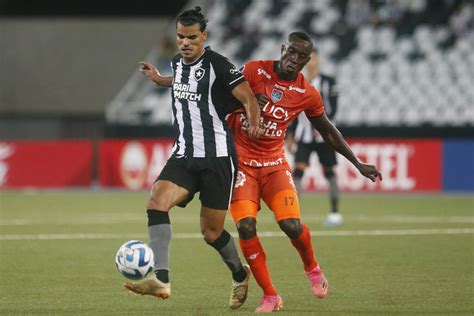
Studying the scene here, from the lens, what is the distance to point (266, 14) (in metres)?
29.2

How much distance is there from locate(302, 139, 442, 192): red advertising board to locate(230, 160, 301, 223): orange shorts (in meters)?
14.3

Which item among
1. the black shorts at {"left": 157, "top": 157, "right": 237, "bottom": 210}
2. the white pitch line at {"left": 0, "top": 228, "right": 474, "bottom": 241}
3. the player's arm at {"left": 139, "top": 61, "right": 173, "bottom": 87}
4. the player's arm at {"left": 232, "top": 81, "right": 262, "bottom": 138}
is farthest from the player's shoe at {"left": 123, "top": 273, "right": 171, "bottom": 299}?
the white pitch line at {"left": 0, "top": 228, "right": 474, "bottom": 241}

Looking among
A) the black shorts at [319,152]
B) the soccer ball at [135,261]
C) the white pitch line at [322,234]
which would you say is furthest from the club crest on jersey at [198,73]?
the black shorts at [319,152]

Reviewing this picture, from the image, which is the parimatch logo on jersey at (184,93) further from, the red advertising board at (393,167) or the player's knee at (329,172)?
the red advertising board at (393,167)

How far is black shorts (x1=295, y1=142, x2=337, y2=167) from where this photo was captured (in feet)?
49.2

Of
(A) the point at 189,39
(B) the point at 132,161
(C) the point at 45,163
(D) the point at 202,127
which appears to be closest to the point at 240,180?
(D) the point at 202,127

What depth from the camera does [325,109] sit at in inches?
577

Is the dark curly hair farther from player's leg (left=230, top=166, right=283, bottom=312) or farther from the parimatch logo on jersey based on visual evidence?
player's leg (left=230, top=166, right=283, bottom=312)

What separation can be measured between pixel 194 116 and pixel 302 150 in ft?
24.2

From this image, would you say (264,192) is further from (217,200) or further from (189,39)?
(189,39)

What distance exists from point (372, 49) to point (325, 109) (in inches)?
554

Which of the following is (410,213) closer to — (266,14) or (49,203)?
(49,203)

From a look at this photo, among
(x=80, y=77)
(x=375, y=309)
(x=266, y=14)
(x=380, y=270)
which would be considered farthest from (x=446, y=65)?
(x=375, y=309)

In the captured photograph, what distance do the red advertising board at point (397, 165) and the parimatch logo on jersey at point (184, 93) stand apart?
1503 cm
